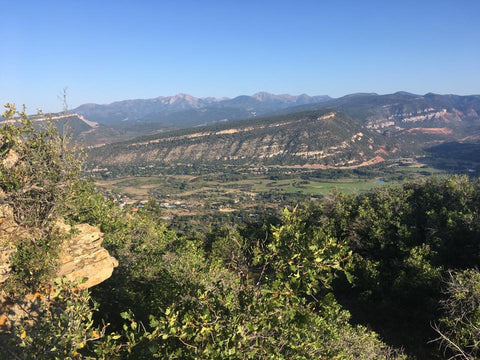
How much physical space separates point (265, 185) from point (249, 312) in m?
158

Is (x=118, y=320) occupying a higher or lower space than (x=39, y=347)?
lower

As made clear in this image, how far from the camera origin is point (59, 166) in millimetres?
12352

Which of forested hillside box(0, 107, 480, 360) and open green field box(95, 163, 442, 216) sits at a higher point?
forested hillside box(0, 107, 480, 360)

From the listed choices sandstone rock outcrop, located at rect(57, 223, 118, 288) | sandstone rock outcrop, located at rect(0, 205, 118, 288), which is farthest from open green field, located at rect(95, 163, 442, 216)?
sandstone rock outcrop, located at rect(0, 205, 118, 288)

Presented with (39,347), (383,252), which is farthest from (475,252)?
(39,347)

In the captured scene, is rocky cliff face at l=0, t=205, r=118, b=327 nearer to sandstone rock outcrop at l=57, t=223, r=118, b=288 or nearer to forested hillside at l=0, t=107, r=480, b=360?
sandstone rock outcrop at l=57, t=223, r=118, b=288

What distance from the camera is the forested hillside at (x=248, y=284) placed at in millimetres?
5574

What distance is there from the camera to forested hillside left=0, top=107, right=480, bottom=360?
18.3ft

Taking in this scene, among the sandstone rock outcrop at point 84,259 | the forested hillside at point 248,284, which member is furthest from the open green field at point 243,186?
the sandstone rock outcrop at point 84,259

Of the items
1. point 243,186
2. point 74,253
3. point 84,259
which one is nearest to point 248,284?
point 84,259

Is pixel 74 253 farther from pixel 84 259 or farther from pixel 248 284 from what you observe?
pixel 248 284

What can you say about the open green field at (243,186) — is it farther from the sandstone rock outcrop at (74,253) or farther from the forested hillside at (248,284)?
the sandstone rock outcrop at (74,253)

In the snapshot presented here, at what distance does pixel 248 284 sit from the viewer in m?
6.86

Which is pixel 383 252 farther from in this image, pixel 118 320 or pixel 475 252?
pixel 118 320
